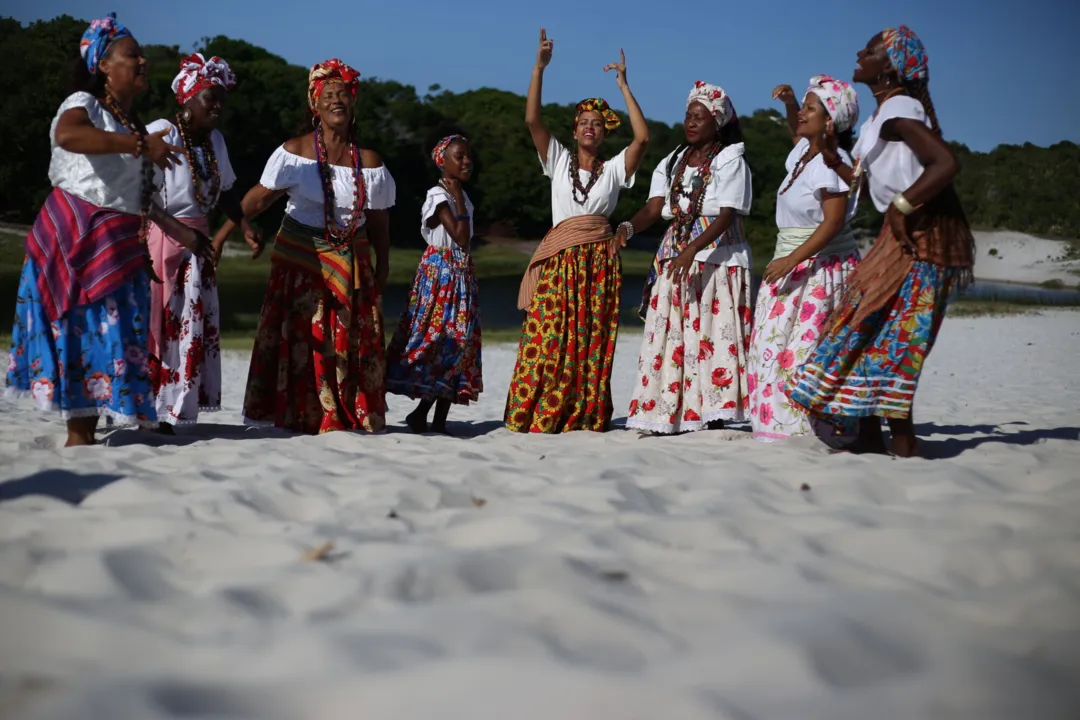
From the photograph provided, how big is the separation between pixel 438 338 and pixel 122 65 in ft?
7.33

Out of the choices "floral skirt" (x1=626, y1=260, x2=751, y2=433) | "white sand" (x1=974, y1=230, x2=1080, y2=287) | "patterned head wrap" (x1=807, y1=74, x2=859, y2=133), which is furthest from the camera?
"white sand" (x1=974, y1=230, x2=1080, y2=287)

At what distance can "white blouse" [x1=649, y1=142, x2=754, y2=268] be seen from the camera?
18.8ft

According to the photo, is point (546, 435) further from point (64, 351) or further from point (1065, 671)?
point (1065, 671)

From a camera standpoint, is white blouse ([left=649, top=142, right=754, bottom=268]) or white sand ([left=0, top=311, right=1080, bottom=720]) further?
white blouse ([left=649, top=142, right=754, bottom=268])

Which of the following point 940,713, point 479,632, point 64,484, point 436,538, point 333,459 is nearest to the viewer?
point 940,713

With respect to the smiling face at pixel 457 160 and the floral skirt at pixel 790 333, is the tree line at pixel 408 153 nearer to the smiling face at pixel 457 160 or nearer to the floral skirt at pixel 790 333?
the smiling face at pixel 457 160

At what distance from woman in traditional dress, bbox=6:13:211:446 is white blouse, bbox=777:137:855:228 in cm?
286

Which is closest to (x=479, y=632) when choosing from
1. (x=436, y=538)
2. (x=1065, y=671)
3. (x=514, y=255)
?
(x=436, y=538)

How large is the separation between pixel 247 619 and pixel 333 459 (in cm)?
208

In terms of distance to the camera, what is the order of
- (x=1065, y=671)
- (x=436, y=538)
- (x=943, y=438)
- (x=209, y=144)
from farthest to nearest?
1. (x=209, y=144)
2. (x=943, y=438)
3. (x=436, y=538)
4. (x=1065, y=671)

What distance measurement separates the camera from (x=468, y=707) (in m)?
1.89

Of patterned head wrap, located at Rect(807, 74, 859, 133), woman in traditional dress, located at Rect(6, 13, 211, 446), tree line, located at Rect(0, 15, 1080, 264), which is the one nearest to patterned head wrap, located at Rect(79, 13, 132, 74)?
woman in traditional dress, located at Rect(6, 13, 211, 446)

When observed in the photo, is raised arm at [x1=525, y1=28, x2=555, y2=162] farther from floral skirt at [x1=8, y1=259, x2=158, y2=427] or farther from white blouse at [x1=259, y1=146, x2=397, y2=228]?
floral skirt at [x1=8, y1=259, x2=158, y2=427]

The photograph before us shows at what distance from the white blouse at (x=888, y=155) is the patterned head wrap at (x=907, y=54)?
11cm
